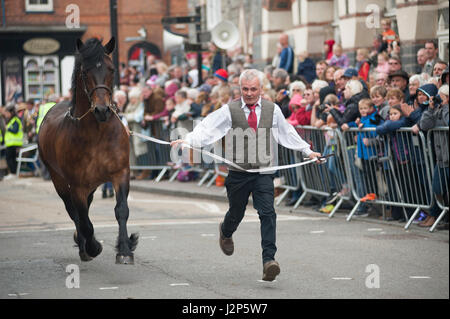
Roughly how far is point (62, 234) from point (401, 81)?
200 inches

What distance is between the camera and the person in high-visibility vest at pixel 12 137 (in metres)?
24.6

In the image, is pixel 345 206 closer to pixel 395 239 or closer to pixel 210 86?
pixel 395 239

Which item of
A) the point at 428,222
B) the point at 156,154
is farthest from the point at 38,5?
the point at 428,222

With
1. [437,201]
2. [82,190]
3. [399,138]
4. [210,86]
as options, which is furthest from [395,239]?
[210,86]

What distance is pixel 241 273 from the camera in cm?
948

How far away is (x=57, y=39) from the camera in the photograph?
4188cm

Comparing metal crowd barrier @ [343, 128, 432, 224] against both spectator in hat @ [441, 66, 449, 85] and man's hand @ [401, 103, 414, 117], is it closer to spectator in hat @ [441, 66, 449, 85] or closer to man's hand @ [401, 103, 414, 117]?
man's hand @ [401, 103, 414, 117]

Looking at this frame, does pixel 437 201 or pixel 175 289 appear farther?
pixel 437 201

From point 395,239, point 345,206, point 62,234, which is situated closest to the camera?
point 395,239

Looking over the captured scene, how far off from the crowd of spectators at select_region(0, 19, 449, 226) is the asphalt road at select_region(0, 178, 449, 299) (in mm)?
1348

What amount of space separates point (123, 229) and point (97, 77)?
4.93 ft

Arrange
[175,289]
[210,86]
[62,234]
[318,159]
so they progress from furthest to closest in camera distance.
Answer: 1. [210,86]
2. [62,234]
3. [318,159]
4. [175,289]

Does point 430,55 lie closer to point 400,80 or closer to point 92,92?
point 400,80

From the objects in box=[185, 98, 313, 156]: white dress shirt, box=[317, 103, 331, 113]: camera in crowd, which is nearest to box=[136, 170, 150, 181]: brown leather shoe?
box=[317, 103, 331, 113]: camera in crowd
